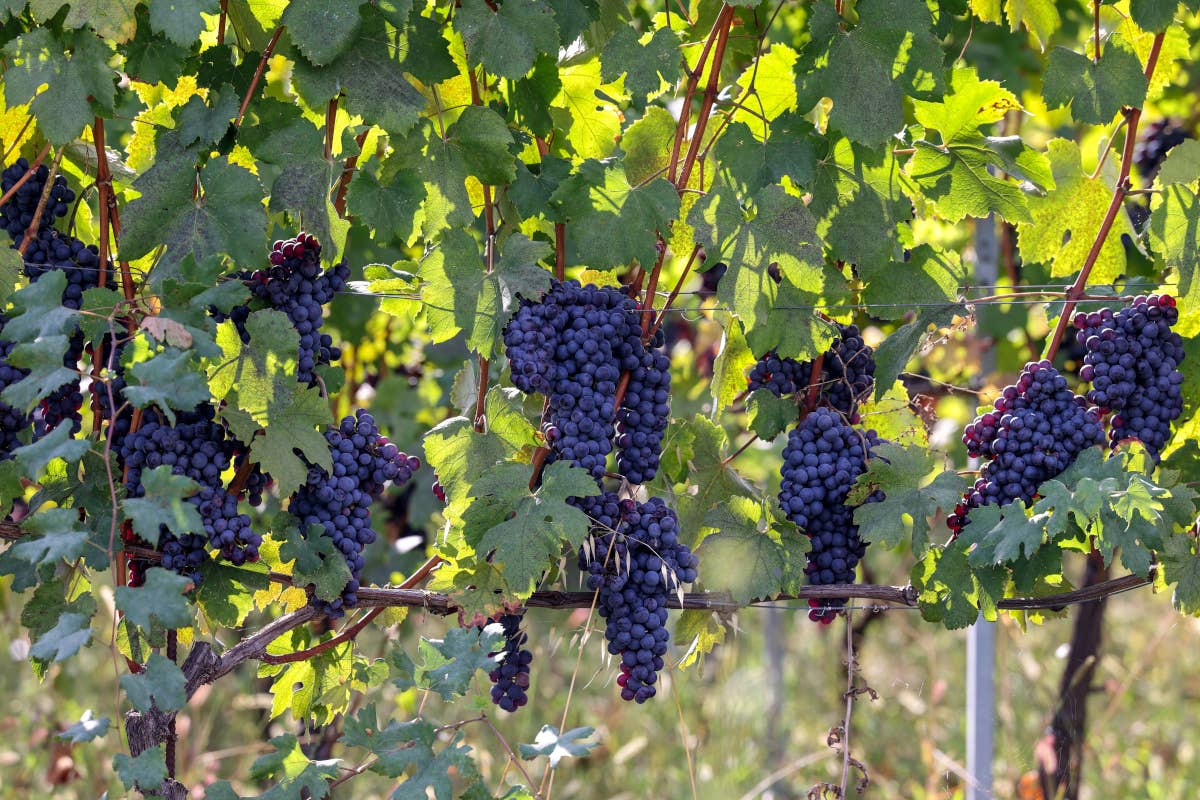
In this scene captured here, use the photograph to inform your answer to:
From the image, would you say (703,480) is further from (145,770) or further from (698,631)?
(145,770)

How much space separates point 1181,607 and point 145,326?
167 centimetres

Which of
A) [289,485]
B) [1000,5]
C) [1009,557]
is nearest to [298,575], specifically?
[289,485]

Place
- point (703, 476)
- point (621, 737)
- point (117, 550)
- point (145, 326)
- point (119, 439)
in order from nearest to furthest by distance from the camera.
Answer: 1. point (145, 326)
2. point (117, 550)
3. point (119, 439)
4. point (703, 476)
5. point (621, 737)

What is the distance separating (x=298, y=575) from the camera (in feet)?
6.11

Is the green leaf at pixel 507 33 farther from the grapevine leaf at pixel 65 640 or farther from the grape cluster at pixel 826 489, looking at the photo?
the grapevine leaf at pixel 65 640

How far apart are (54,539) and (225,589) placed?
356 mm

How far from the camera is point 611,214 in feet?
6.34

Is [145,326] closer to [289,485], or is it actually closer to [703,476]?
[289,485]

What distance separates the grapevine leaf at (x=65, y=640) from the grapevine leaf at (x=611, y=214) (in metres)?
0.91

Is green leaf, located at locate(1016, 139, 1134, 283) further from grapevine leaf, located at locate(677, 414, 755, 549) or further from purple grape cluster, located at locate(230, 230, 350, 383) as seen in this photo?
purple grape cluster, located at locate(230, 230, 350, 383)

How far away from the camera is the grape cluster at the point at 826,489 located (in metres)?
2.03

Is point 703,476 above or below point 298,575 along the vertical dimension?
above

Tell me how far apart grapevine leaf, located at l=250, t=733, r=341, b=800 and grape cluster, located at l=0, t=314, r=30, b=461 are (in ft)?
2.08

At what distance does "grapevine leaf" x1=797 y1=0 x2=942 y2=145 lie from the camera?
1.90m
